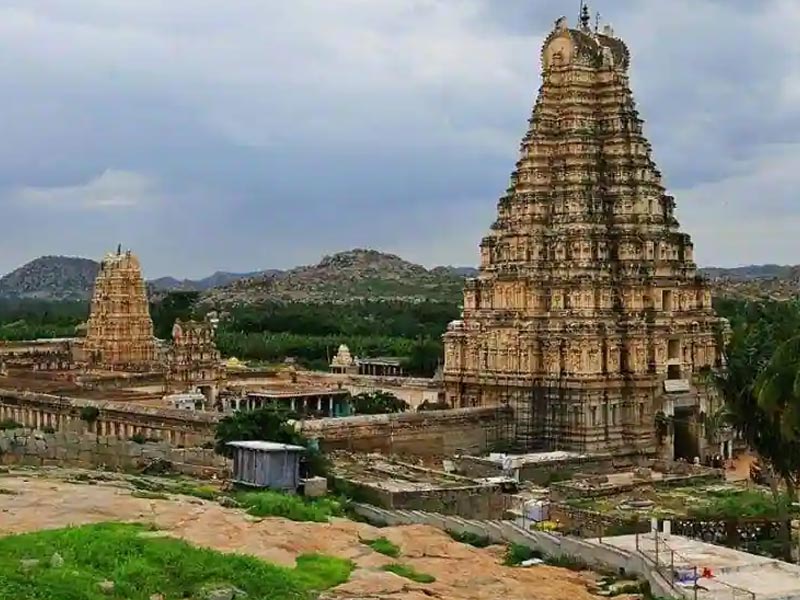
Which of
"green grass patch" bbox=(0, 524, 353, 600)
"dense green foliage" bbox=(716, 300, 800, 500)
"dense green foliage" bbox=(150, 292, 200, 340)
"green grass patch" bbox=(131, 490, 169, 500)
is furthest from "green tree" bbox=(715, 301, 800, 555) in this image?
"dense green foliage" bbox=(150, 292, 200, 340)

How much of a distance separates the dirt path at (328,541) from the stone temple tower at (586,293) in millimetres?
16706

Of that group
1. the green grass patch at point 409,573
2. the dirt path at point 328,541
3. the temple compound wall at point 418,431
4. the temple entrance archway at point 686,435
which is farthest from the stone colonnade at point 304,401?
the green grass patch at point 409,573

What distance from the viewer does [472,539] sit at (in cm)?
2545

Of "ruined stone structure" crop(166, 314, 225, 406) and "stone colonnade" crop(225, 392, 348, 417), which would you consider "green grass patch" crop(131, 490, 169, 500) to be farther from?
"ruined stone structure" crop(166, 314, 225, 406)

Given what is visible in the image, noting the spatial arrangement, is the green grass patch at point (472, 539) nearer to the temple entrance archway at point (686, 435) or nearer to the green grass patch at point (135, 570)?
the green grass patch at point (135, 570)

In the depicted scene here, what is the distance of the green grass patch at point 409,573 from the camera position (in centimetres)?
2117

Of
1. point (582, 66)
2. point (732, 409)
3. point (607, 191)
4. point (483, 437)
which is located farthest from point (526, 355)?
point (732, 409)

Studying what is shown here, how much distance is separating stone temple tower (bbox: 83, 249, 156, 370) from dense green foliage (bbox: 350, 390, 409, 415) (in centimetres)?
1587

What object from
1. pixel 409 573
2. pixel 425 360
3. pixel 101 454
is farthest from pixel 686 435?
pixel 425 360

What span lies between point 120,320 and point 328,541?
45.0 m

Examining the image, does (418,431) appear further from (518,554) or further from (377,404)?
(518,554)

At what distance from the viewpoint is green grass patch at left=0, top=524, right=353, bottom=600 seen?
18.1 meters

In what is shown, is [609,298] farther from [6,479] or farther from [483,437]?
[6,479]

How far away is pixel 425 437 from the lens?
40.5 metres
